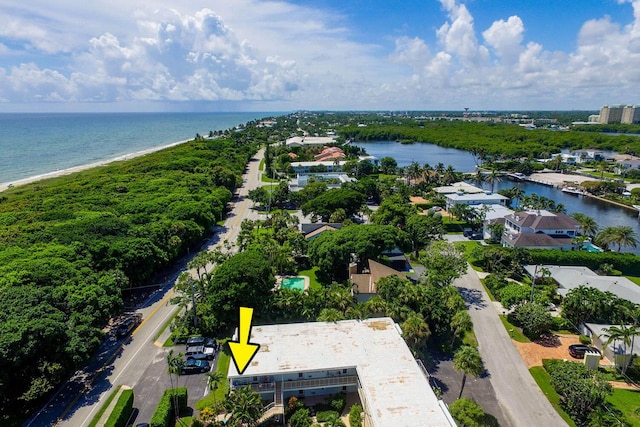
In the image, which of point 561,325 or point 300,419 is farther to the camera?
point 561,325

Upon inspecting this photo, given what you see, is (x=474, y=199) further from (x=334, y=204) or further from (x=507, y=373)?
(x=507, y=373)

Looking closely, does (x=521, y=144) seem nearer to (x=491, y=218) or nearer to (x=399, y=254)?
(x=491, y=218)

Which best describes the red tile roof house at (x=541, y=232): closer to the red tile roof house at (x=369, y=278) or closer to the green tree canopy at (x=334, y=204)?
the red tile roof house at (x=369, y=278)

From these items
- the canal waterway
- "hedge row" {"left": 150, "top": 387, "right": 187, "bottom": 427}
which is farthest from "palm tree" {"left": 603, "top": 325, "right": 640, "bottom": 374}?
the canal waterway

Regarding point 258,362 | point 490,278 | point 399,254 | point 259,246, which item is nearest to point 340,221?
point 399,254

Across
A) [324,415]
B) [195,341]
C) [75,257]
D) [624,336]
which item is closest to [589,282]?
[624,336]

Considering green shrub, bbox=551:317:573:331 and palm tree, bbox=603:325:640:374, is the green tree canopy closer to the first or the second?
green shrub, bbox=551:317:573:331
